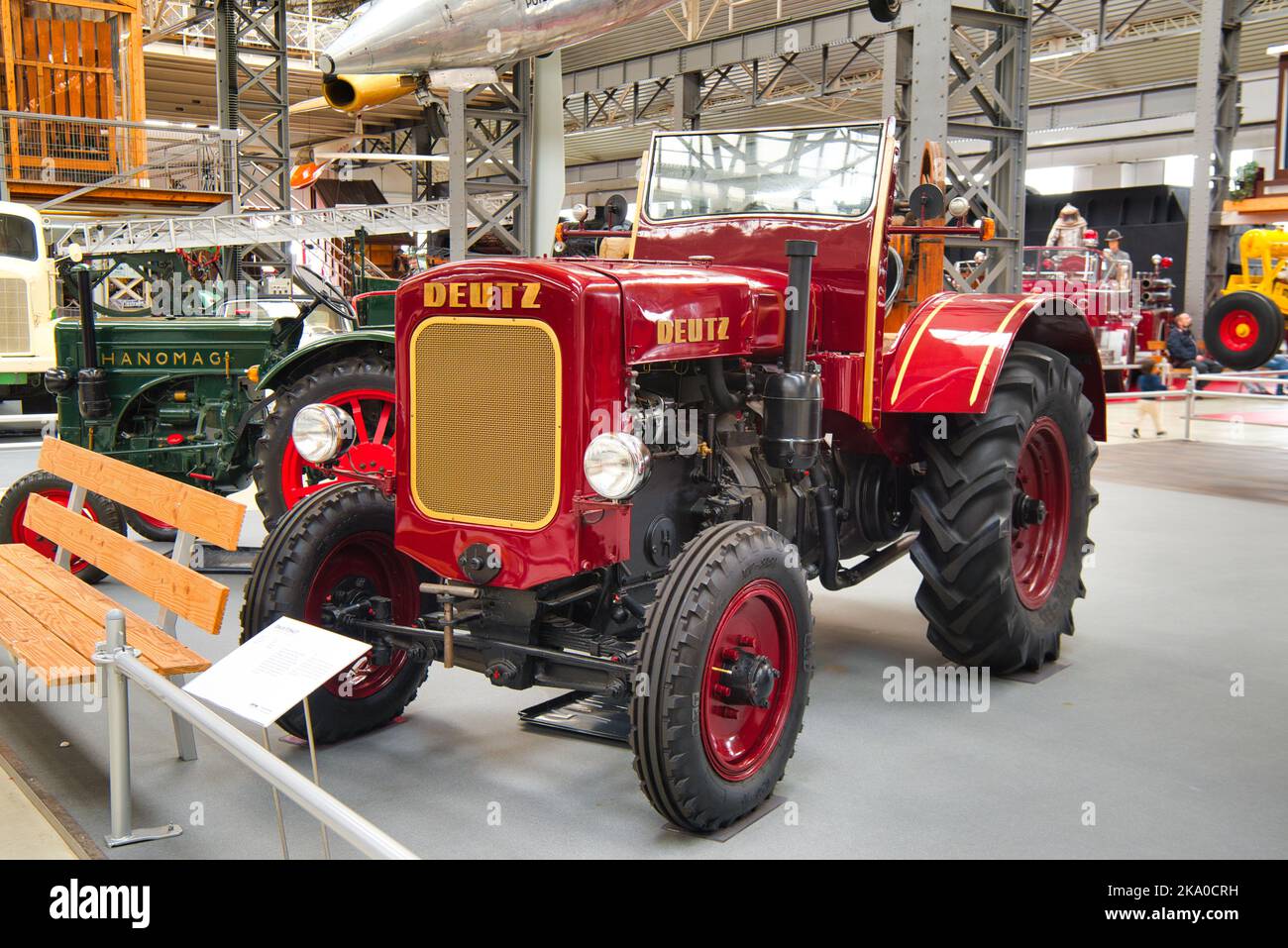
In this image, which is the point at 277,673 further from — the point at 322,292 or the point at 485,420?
the point at 322,292

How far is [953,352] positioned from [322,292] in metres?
3.05

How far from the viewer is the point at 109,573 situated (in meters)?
3.60

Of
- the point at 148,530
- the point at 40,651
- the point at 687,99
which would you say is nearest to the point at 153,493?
the point at 40,651

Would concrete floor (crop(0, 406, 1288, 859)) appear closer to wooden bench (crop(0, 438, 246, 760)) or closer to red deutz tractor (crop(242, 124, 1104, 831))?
red deutz tractor (crop(242, 124, 1104, 831))

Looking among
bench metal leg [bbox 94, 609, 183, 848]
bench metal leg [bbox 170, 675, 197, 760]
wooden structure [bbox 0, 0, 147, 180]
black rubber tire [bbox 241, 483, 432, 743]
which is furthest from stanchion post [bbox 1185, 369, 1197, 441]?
wooden structure [bbox 0, 0, 147, 180]

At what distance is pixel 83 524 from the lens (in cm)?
383

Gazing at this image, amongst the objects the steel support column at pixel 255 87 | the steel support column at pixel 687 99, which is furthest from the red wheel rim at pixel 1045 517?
the steel support column at pixel 255 87

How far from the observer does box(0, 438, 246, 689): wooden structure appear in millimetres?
3039

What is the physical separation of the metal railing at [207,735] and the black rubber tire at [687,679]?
64 centimetres

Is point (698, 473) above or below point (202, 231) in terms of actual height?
below

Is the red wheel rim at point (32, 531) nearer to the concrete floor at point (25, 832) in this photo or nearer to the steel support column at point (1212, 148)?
the concrete floor at point (25, 832)

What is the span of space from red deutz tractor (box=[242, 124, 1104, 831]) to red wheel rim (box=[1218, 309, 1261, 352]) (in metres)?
6.33
